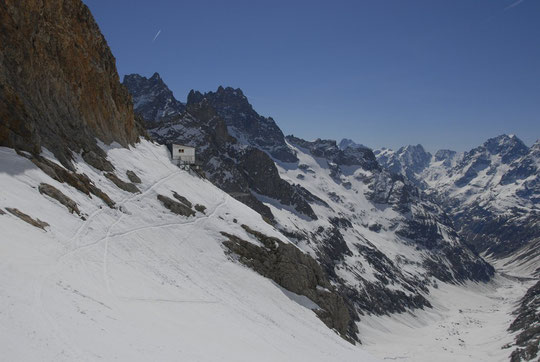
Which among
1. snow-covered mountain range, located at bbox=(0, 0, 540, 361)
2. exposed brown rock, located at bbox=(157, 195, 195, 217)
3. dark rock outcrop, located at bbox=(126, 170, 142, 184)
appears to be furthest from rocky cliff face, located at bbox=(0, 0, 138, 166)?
exposed brown rock, located at bbox=(157, 195, 195, 217)

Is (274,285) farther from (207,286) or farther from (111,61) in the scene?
(111,61)

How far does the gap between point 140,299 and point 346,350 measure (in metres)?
22.7

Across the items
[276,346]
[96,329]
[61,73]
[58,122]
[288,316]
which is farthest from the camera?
[61,73]

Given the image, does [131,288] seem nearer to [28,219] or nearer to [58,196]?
[28,219]

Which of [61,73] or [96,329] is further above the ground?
[61,73]

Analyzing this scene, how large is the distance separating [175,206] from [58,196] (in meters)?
18.6

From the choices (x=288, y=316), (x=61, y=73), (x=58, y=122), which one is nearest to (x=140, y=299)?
(x=288, y=316)

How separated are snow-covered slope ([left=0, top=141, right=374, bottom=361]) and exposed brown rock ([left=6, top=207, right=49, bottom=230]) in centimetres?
54

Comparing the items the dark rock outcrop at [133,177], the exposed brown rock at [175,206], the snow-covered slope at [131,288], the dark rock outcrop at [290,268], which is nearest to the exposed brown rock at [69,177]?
the snow-covered slope at [131,288]

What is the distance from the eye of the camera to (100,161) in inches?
1864

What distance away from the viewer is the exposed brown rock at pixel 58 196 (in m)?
31.3

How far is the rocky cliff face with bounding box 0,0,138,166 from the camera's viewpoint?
117ft

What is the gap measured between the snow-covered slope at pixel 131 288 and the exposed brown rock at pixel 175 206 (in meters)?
0.98

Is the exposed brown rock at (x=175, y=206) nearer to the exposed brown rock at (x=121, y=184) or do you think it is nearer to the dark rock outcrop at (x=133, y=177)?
the exposed brown rock at (x=121, y=184)
